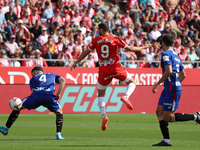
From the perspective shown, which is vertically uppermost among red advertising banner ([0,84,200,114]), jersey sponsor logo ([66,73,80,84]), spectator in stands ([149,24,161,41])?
spectator in stands ([149,24,161,41])

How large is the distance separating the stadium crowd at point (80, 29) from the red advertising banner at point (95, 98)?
1.32 meters

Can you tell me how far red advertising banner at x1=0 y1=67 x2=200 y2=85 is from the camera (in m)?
20.5

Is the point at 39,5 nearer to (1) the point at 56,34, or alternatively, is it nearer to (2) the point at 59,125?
(1) the point at 56,34

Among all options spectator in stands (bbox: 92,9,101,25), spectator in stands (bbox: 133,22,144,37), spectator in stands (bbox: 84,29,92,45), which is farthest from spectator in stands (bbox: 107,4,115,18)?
spectator in stands (bbox: 84,29,92,45)

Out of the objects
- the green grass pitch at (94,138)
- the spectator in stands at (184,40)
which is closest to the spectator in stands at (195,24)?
the spectator in stands at (184,40)

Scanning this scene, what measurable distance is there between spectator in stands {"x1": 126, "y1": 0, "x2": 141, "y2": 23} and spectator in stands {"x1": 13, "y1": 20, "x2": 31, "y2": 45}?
725 cm

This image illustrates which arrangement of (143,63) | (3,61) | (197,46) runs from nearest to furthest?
(3,61) < (143,63) < (197,46)

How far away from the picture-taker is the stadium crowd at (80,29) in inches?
854

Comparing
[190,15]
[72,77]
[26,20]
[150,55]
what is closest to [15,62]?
[72,77]

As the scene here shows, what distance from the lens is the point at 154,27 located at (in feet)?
84.8

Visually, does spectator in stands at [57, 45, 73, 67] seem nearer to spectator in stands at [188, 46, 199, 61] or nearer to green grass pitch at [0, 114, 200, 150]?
spectator in stands at [188, 46, 199, 61]

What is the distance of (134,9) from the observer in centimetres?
2714

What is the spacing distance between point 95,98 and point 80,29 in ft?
13.3

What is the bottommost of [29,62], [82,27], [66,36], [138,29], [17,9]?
[29,62]
